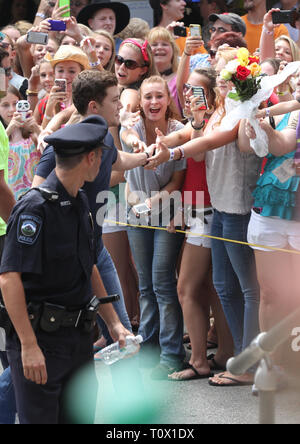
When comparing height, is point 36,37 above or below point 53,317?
above

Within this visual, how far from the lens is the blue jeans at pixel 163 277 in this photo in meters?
5.13

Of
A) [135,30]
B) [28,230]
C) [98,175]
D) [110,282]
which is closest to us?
[28,230]

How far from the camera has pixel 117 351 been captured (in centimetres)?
340

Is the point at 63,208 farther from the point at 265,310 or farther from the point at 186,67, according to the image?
the point at 186,67

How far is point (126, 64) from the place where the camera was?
18.4 ft

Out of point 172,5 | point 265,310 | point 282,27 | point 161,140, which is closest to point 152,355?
point 265,310

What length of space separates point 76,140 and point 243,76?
1422 mm

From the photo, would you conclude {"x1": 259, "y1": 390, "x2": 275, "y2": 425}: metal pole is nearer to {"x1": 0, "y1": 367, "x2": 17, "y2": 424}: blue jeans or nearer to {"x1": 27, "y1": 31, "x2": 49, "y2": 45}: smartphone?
{"x1": 0, "y1": 367, "x2": 17, "y2": 424}: blue jeans

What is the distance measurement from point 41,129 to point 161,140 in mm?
1455

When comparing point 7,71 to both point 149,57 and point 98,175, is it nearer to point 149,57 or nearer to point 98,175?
point 149,57

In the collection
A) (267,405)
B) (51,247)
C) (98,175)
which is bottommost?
(267,405)

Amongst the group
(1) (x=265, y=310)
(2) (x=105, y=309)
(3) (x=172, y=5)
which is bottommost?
(1) (x=265, y=310)

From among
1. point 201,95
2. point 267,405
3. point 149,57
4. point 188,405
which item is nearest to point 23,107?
point 149,57

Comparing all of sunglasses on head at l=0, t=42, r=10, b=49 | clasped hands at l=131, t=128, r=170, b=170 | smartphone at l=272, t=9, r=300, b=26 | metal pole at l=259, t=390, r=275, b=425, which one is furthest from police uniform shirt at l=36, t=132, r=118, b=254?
sunglasses on head at l=0, t=42, r=10, b=49
